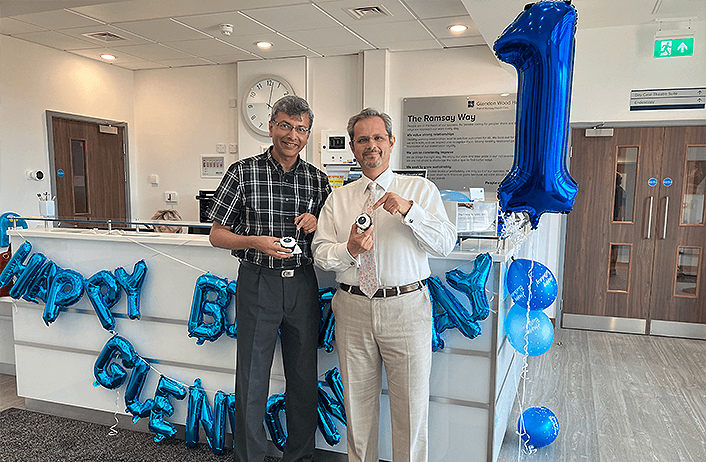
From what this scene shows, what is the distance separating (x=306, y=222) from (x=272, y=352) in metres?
0.61

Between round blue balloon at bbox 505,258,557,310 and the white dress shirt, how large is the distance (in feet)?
1.71

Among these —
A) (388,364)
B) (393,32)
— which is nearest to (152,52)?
(393,32)

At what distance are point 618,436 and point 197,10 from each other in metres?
4.11

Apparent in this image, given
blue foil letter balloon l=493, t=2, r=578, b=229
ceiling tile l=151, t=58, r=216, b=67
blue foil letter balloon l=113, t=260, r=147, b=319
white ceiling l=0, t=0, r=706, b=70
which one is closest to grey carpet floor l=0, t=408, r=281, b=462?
blue foil letter balloon l=113, t=260, r=147, b=319

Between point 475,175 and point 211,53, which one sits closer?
point 475,175

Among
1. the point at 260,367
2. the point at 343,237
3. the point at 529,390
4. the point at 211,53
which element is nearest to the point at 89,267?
the point at 260,367

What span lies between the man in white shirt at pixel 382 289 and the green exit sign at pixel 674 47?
3.40 m

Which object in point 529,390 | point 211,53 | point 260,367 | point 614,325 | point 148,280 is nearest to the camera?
point 260,367

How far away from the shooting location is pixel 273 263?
81.9 inches

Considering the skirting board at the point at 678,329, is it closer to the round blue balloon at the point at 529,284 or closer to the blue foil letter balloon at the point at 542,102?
the round blue balloon at the point at 529,284

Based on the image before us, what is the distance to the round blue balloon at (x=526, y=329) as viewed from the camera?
232 cm

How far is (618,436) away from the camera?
2.76 meters

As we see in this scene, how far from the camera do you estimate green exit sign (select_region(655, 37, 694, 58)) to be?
4133mm

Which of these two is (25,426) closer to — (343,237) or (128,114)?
(343,237)
